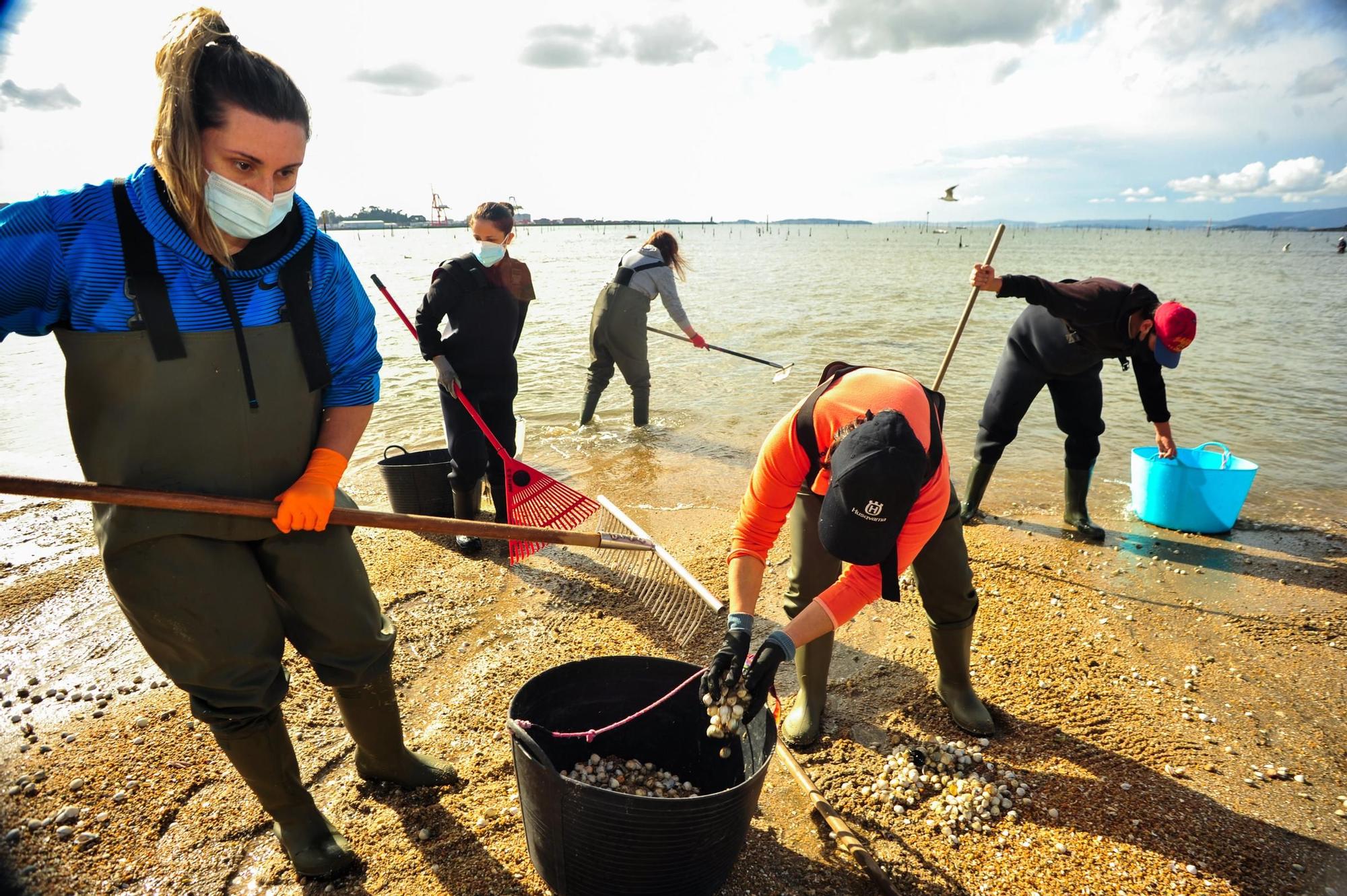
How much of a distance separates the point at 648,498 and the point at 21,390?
31.3 feet

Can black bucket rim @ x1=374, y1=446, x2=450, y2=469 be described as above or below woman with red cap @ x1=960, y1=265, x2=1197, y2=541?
below

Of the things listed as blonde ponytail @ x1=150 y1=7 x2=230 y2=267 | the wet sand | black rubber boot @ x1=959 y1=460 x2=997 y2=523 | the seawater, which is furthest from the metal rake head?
black rubber boot @ x1=959 y1=460 x2=997 y2=523

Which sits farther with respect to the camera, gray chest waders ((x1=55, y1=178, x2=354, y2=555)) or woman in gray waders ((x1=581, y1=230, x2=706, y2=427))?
woman in gray waders ((x1=581, y1=230, x2=706, y2=427))

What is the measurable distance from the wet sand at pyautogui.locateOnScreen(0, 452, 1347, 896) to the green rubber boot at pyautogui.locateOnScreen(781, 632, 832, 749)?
115 mm

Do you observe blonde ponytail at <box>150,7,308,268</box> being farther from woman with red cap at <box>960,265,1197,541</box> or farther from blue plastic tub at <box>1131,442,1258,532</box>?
blue plastic tub at <box>1131,442,1258,532</box>

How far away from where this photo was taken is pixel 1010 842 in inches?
103

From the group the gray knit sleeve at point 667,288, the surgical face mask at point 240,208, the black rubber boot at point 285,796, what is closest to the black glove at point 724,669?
the black rubber boot at point 285,796

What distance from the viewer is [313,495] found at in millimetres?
2090

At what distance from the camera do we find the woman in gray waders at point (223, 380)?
69.1 inches

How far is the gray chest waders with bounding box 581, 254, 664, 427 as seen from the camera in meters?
7.31

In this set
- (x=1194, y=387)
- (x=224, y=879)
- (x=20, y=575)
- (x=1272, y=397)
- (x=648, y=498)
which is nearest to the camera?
(x=224, y=879)

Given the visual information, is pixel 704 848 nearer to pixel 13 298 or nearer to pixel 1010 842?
pixel 1010 842

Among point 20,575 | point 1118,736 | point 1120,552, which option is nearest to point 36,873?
point 20,575

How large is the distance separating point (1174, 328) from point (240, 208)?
4.62 meters
